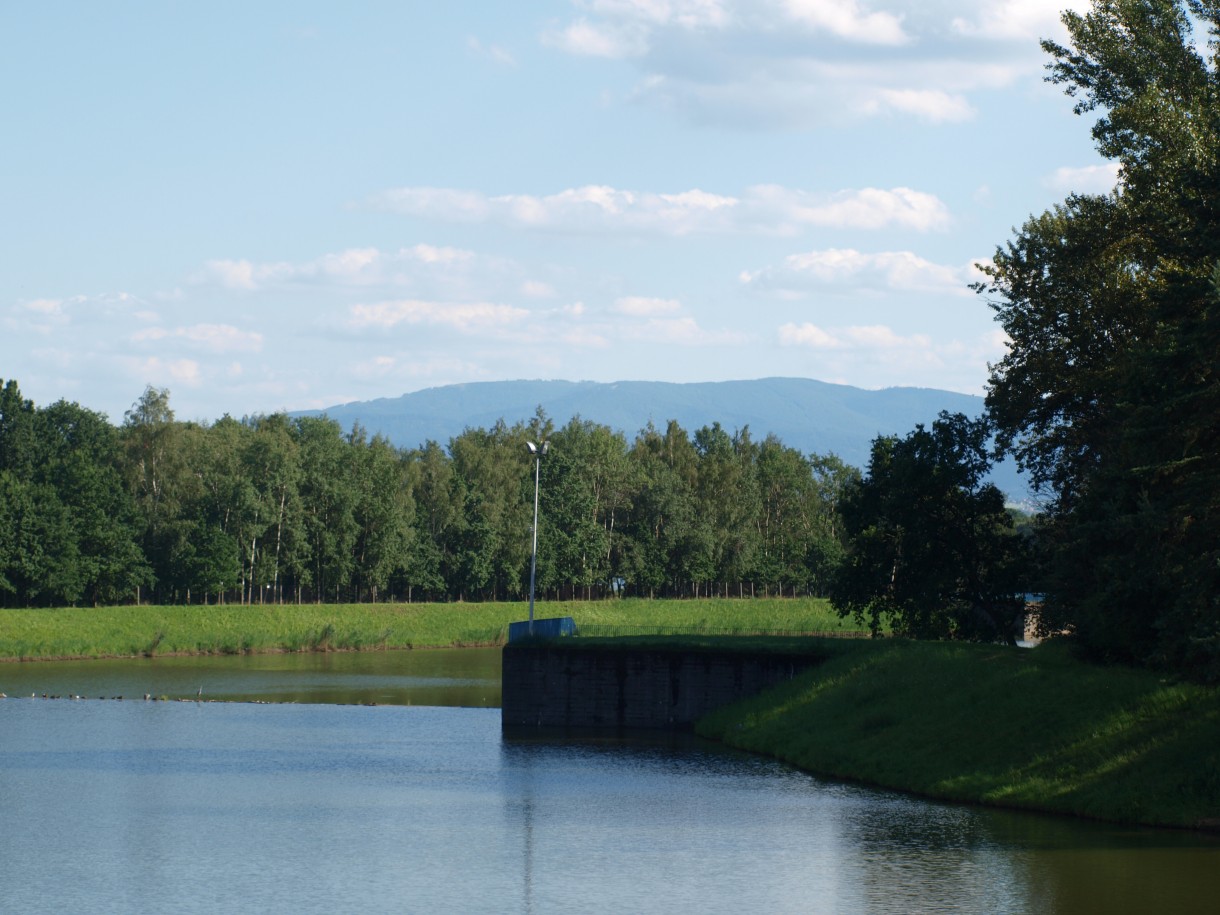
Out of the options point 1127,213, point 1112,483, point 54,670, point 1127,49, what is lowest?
point 54,670

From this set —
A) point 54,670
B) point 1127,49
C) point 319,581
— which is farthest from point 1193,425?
point 319,581

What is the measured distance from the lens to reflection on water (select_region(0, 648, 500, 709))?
7531cm

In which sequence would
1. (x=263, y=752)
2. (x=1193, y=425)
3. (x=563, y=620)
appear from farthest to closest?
(x=563, y=620) < (x=263, y=752) < (x=1193, y=425)

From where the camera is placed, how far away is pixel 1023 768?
41906 millimetres

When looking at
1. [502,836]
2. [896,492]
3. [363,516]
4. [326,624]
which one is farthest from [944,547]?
[363,516]

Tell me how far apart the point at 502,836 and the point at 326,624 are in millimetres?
77187

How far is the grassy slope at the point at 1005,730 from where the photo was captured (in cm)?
3897

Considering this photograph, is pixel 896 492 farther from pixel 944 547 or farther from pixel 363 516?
pixel 363 516

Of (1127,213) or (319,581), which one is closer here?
(1127,213)

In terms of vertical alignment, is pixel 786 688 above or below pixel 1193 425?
below

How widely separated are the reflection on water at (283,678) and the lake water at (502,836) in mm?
14896

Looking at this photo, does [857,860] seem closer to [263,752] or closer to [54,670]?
[263,752]

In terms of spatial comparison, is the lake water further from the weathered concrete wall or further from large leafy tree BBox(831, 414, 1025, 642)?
large leafy tree BBox(831, 414, 1025, 642)

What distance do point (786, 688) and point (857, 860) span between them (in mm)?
24001
